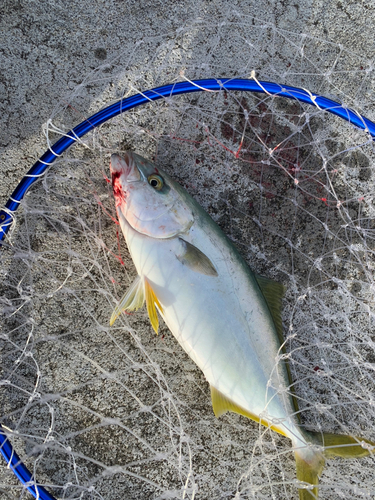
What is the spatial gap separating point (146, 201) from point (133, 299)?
1.73ft

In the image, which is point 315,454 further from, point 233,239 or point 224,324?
point 233,239

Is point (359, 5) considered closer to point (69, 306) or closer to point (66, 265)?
point (66, 265)

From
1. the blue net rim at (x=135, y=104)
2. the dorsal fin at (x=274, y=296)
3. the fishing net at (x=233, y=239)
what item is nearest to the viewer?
the blue net rim at (x=135, y=104)

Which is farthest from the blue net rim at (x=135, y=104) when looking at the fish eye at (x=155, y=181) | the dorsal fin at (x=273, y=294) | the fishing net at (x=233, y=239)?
the dorsal fin at (x=273, y=294)

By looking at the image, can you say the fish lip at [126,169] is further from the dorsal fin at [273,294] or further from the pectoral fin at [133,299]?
the dorsal fin at [273,294]

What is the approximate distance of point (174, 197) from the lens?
6.14ft

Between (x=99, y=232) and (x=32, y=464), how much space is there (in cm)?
143

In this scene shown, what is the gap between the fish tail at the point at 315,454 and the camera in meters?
1.95

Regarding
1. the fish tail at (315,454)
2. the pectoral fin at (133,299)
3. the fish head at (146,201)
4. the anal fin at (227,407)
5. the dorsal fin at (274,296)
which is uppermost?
the fish head at (146,201)

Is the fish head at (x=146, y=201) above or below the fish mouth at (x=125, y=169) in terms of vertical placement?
below

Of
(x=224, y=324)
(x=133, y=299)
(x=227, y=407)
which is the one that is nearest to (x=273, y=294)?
(x=224, y=324)

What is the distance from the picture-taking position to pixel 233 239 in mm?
2248

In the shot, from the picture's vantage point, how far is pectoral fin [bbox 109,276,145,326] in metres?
1.93

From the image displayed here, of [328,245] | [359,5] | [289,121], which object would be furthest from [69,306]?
[359,5]
